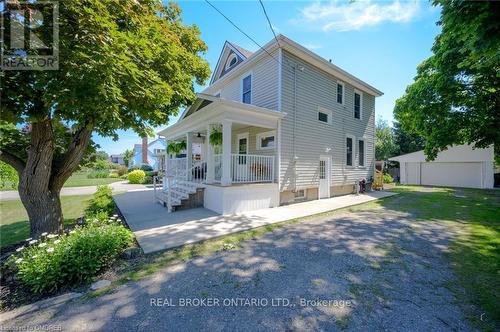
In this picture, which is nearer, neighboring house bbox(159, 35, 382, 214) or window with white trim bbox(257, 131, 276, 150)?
neighboring house bbox(159, 35, 382, 214)

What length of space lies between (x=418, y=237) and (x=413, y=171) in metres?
20.9

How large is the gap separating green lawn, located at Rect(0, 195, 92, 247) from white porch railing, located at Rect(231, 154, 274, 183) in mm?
5925

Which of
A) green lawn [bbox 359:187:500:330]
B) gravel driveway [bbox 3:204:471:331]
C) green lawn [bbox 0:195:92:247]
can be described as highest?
green lawn [bbox 359:187:500:330]

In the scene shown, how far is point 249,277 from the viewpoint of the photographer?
139 inches

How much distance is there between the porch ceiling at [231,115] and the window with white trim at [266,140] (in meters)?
0.71

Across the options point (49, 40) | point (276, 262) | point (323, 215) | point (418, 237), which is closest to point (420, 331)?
point (276, 262)

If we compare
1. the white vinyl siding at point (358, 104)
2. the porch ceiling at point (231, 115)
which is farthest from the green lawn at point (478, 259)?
the white vinyl siding at point (358, 104)

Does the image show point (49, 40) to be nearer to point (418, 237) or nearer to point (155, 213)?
point (155, 213)

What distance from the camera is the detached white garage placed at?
18219mm

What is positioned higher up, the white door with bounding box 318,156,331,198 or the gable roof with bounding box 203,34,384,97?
the gable roof with bounding box 203,34,384,97

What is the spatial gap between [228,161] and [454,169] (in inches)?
909

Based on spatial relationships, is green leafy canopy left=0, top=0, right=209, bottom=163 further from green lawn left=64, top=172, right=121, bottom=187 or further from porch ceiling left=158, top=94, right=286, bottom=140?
green lawn left=64, top=172, right=121, bottom=187

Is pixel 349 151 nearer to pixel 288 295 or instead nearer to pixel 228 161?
pixel 228 161

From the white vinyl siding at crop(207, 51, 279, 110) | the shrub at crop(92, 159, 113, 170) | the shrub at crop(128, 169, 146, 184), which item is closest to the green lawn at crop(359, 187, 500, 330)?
the white vinyl siding at crop(207, 51, 279, 110)
